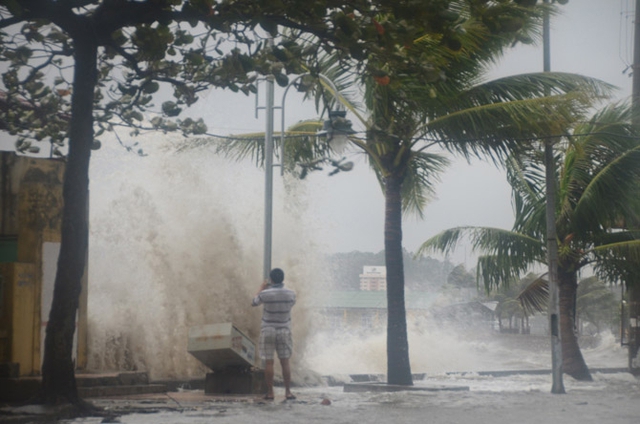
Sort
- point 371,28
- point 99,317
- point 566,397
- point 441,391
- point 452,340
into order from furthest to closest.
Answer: point 452,340
point 99,317
point 441,391
point 566,397
point 371,28

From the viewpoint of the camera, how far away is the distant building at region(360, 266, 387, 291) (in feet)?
490

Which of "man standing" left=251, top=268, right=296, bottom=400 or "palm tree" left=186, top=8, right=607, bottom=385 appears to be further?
"palm tree" left=186, top=8, right=607, bottom=385

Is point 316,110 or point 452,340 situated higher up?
point 316,110

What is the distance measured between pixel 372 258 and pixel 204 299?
15747 centimetres

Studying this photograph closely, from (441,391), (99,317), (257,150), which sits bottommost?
(441,391)

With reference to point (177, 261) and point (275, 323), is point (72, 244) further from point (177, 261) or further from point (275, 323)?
point (177, 261)

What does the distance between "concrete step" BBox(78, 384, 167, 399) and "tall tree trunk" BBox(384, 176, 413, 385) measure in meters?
6.53

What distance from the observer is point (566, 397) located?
628 inches

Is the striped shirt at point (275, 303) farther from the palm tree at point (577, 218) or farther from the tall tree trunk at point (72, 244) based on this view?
the palm tree at point (577, 218)

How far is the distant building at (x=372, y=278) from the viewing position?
149 meters

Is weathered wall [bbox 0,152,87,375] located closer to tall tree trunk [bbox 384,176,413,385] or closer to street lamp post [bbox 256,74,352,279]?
street lamp post [bbox 256,74,352,279]

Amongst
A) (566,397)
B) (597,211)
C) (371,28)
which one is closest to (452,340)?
(597,211)

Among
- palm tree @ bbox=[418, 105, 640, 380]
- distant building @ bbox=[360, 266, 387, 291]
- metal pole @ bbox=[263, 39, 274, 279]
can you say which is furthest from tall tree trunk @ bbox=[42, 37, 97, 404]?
distant building @ bbox=[360, 266, 387, 291]

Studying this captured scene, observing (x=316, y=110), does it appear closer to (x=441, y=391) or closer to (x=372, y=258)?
(x=441, y=391)
